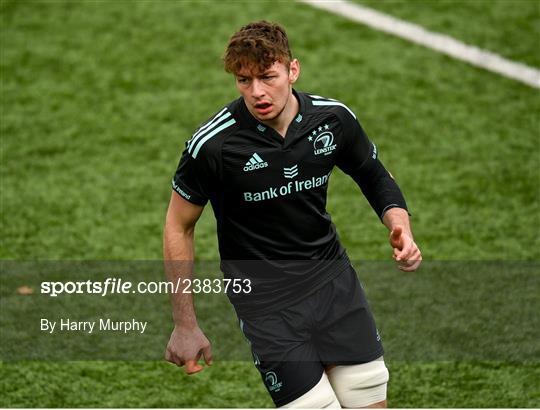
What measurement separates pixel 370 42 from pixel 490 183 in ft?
8.55

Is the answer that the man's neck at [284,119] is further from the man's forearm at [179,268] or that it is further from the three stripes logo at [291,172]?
the man's forearm at [179,268]

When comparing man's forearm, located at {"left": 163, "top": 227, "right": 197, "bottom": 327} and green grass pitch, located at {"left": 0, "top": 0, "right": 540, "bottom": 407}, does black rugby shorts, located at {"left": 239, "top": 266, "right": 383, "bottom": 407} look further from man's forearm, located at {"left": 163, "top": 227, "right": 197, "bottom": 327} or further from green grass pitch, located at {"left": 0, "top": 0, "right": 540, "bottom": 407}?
green grass pitch, located at {"left": 0, "top": 0, "right": 540, "bottom": 407}

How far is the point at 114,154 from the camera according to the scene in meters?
9.84

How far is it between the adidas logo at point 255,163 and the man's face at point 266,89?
0.55 ft

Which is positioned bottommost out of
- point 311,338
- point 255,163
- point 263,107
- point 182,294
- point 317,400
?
point 317,400

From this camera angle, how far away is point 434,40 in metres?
11.5

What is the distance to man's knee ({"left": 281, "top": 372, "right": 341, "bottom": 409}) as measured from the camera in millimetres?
5316

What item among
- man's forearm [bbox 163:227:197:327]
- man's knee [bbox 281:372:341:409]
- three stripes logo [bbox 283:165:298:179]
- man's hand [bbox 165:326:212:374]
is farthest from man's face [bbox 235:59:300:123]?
man's knee [bbox 281:372:341:409]

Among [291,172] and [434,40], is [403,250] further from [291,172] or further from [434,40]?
[434,40]

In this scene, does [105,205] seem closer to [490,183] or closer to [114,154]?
[114,154]

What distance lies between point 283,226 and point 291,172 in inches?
10.0

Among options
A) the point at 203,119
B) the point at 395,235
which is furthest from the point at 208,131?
the point at 203,119

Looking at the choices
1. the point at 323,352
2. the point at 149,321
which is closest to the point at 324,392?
the point at 323,352

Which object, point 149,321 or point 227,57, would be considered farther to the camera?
point 149,321
